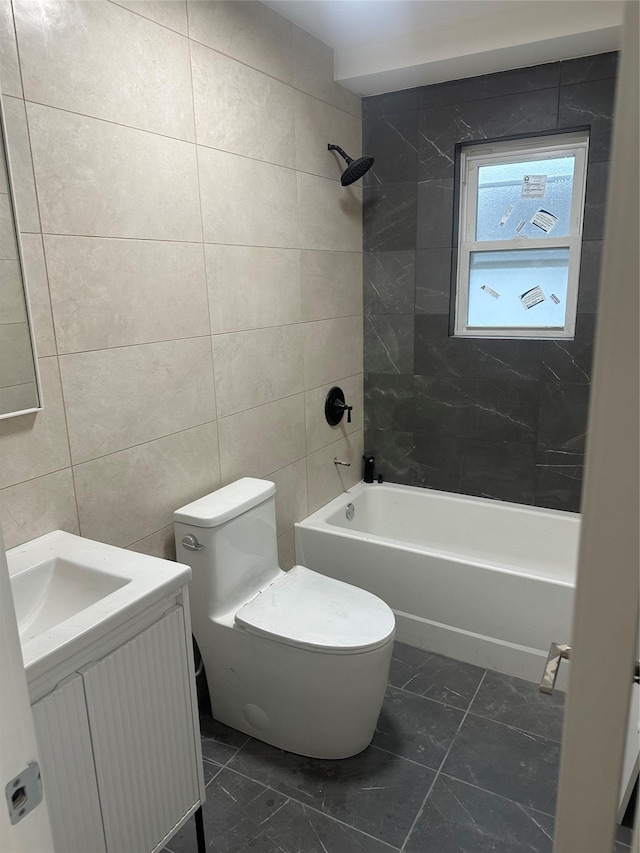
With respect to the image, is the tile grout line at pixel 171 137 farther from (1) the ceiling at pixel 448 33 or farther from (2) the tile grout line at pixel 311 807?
(2) the tile grout line at pixel 311 807

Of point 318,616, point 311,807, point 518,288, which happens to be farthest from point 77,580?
point 518,288

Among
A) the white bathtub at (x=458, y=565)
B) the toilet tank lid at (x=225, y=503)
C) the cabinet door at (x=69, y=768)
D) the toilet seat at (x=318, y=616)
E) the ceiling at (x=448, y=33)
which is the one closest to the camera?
the cabinet door at (x=69, y=768)

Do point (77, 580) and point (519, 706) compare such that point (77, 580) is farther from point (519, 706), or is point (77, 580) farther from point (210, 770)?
point (519, 706)

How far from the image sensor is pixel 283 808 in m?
1.81

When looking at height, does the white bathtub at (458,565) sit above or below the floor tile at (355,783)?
above

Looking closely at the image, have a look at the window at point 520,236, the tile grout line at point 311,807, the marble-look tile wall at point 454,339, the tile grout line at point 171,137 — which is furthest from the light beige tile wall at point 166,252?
the tile grout line at point 311,807

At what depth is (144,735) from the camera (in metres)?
1.42

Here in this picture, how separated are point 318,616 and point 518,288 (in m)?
1.86

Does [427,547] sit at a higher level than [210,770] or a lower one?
higher

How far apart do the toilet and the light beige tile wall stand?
0.19m

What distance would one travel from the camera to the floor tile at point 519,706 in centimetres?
211

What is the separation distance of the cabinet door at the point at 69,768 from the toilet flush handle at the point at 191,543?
2.43 feet

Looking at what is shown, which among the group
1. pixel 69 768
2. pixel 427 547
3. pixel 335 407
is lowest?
pixel 427 547

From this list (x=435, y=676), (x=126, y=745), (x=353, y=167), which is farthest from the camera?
(x=353, y=167)
